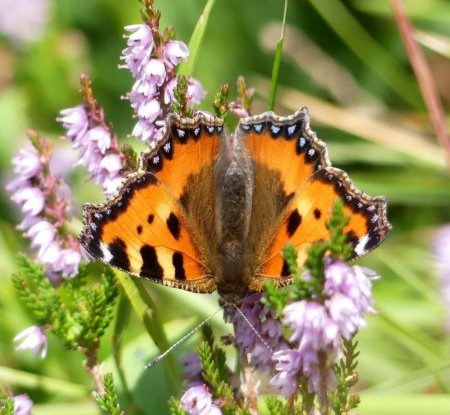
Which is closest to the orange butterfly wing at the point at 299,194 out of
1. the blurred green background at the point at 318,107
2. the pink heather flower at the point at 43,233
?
the pink heather flower at the point at 43,233

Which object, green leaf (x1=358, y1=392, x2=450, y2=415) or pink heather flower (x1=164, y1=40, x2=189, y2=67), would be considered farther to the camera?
green leaf (x1=358, y1=392, x2=450, y2=415)

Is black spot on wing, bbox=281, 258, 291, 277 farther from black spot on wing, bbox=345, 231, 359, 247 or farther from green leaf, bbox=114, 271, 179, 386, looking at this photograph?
green leaf, bbox=114, 271, 179, 386

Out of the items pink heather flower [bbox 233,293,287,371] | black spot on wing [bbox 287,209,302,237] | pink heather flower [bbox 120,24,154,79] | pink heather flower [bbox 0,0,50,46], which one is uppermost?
pink heather flower [bbox 0,0,50,46]

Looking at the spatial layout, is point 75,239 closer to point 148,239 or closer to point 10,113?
point 148,239

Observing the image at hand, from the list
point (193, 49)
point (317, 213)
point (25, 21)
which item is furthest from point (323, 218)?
point (25, 21)

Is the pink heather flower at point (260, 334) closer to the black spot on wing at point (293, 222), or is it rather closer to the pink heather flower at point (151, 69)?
the black spot on wing at point (293, 222)

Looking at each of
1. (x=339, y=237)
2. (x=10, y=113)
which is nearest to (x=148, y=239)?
(x=339, y=237)

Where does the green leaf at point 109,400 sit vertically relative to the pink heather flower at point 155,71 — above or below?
below

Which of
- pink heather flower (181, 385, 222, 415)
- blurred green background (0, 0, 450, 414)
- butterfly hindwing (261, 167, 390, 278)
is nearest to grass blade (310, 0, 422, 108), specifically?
blurred green background (0, 0, 450, 414)
